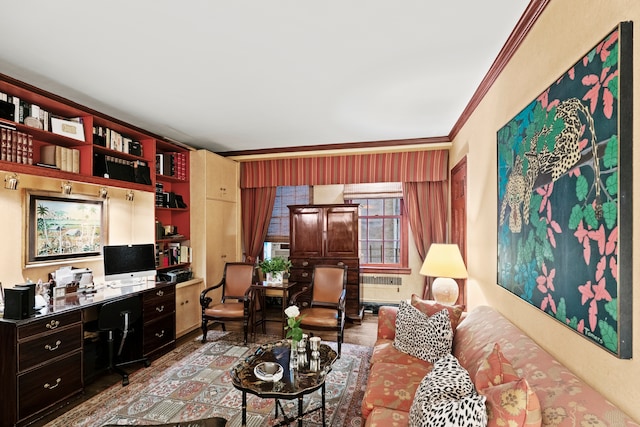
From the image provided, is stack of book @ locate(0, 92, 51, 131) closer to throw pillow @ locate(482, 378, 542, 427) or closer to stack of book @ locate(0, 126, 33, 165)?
stack of book @ locate(0, 126, 33, 165)

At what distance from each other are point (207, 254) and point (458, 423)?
3.97 m

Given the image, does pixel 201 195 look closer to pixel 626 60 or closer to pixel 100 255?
pixel 100 255

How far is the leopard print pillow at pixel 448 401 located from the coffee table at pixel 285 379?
0.72 m

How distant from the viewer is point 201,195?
4551 millimetres

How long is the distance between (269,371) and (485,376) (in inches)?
52.5

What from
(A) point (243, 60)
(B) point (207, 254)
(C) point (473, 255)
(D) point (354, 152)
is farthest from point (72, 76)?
(C) point (473, 255)

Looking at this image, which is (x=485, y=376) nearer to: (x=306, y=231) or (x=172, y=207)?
(x=306, y=231)

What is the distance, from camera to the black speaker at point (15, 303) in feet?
7.43

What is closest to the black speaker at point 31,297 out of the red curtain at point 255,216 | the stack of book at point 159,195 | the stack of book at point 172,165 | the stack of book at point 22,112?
the stack of book at point 22,112

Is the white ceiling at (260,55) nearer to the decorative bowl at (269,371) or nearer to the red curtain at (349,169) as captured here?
the red curtain at (349,169)

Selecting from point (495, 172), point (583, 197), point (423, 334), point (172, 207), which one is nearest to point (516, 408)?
point (583, 197)

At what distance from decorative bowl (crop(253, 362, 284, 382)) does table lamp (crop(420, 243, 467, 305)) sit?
1.79m

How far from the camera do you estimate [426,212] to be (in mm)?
4730

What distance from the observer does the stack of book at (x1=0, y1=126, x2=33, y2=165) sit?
8.38 feet
